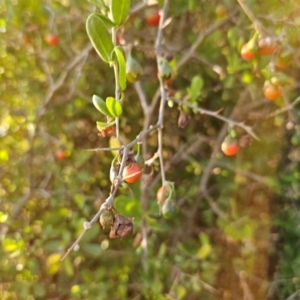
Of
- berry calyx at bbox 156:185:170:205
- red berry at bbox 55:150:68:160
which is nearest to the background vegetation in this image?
red berry at bbox 55:150:68:160

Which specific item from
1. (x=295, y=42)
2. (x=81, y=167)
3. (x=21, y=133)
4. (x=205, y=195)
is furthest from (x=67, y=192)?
(x=295, y=42)

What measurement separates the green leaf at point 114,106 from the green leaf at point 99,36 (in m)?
0.06

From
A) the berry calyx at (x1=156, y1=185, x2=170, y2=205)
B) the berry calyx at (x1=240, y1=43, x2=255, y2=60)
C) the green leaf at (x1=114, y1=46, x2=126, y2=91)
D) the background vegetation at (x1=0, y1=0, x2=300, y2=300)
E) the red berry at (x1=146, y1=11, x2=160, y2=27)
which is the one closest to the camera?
the green leaf at (x1=114, y1=46, x2=126, y2=91)

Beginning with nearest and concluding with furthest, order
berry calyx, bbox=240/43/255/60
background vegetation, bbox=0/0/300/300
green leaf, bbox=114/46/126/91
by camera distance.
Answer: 1. green leaf, bbox=114/46/126/91
2. berry calyx, bbox=240/43/255/60
3. background vegetation, bbox=0/0/300/300

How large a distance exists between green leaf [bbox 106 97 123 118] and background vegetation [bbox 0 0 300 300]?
613 mm

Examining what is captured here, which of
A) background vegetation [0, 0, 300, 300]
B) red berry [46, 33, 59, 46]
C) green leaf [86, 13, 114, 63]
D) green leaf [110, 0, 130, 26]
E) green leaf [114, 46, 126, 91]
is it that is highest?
green leaf [110, 0, 130, 26]

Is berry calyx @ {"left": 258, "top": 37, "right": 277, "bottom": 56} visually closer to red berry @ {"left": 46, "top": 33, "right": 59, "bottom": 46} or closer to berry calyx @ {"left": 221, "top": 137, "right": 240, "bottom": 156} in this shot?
berry calyx @ {"left": 221, "top": 137, "right": 240, "bottom": 156}

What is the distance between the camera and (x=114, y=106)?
723mm

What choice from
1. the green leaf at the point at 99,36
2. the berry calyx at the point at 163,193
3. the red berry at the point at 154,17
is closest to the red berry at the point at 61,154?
the red berry at the point at 154,17

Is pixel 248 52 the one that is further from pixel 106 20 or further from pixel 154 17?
pixel 106 20

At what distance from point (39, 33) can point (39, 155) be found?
A: 368 mm

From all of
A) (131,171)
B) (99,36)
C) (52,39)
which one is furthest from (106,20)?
(52,39)

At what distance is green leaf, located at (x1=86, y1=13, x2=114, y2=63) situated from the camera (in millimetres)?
734

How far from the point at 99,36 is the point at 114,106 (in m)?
0.11
